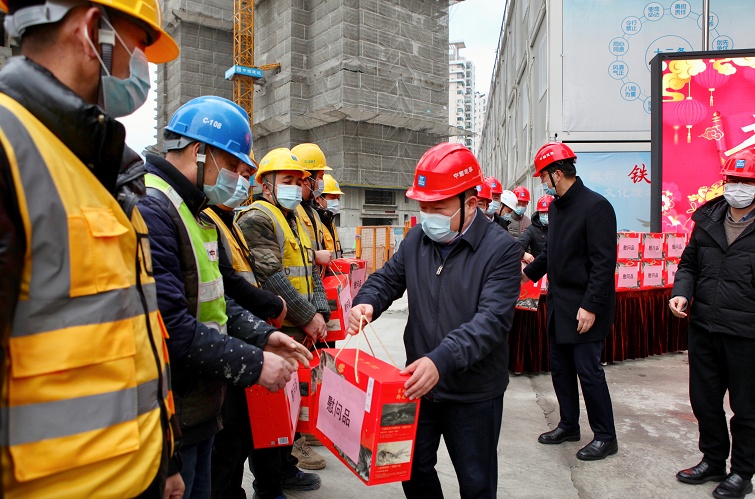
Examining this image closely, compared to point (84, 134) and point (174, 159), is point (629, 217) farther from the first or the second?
point (84, 134)

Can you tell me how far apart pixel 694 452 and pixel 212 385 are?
3.89 meters

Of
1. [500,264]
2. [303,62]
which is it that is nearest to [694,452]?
[500,264]

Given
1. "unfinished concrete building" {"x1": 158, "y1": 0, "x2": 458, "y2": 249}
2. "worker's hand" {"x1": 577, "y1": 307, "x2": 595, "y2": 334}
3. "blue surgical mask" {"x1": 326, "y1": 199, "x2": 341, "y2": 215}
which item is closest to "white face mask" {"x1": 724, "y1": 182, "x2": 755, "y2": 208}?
"worker's hand" {"x1": 577, "y1": 307, "x2": 595, "y2": 334}

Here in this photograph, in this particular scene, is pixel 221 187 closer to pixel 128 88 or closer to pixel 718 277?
pixel 128 88

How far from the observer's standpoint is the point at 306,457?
377 cm

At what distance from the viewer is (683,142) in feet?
23.2

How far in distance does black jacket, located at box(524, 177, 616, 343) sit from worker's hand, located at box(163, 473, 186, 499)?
3077mm

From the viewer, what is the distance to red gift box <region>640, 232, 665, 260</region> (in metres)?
6.62

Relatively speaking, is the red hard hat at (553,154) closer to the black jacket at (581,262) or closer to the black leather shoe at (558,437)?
the black jacket at (581,262)

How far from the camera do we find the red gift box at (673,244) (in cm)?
694

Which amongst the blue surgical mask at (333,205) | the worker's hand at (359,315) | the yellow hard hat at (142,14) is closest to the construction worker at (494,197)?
the blue surgical mask at (333,205)

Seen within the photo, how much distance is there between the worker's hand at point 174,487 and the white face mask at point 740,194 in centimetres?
368

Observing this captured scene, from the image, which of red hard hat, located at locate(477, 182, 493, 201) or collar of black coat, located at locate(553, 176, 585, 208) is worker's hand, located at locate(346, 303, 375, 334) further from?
red hard hat, located at locate(477, 182, 493, 201)

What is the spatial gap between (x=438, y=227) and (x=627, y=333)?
5376 millimetres
